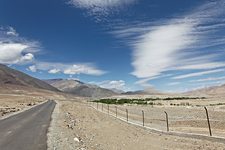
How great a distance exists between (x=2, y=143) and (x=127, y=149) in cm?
737

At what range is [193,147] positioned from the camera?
17922mm

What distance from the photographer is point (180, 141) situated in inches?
794

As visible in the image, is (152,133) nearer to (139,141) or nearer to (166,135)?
(166,135)

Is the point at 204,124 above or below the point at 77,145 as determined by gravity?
above

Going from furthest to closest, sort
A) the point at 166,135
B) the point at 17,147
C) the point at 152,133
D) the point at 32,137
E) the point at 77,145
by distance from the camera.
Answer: the point at 152,133 → the point at 166,135 → the point at 32,137 → the point at 77,145 → the point at 17,147

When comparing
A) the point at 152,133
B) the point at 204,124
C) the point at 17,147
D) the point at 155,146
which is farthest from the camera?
the point at 204,124

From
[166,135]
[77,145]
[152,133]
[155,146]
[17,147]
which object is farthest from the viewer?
[152,133]

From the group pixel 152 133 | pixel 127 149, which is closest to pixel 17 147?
pixel 127 149

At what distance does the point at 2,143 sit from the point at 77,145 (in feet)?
14.6

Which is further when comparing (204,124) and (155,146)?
(204,124)

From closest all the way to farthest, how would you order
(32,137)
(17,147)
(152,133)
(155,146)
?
(17,147) < (155,146) < (32,137) < (152,133)

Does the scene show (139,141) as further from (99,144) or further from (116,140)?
(99,144)

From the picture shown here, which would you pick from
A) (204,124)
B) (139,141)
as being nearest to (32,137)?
(139,141)

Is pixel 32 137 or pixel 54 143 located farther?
pixel 32 137
